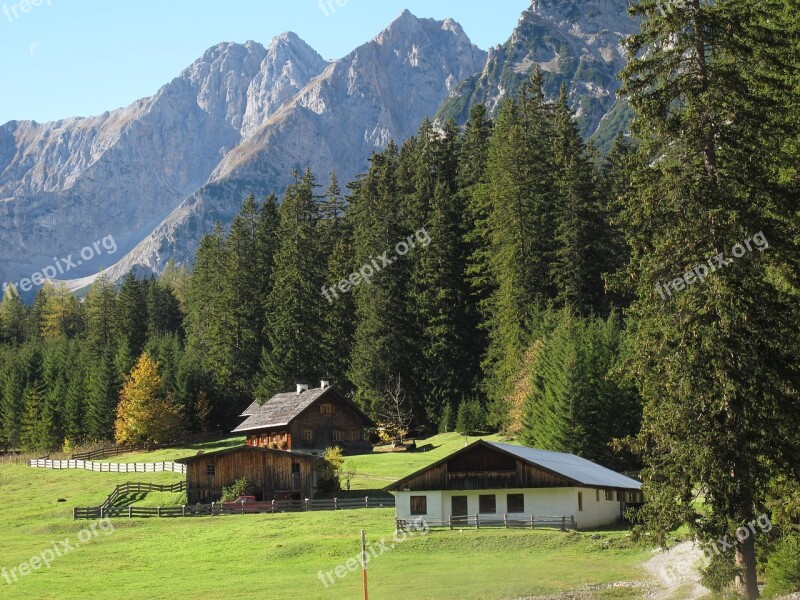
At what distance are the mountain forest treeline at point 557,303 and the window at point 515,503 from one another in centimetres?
636

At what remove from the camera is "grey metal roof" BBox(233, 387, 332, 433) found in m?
86.9

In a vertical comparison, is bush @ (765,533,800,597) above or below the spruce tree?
below

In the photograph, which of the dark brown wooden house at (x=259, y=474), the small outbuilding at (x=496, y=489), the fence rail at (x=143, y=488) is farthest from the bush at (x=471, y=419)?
the small outbuilding at (x=496, y=489)

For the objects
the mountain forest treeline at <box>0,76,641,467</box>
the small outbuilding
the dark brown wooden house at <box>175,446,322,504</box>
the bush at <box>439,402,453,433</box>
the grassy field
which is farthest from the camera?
the bush at <box>439,402,453,433</box>

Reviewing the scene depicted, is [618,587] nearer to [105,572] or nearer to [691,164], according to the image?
[691,164]

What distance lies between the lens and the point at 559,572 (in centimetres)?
3538

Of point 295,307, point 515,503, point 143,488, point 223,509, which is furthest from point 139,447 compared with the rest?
point 515,503

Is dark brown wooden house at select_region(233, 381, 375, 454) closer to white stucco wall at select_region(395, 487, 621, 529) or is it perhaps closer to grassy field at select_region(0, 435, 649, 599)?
grassy field at select_region(0, 435, 649, 599)

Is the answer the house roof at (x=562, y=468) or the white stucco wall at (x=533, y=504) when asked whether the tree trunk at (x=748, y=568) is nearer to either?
the house roof at (x=562, y=468)

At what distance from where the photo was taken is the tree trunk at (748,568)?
84.6 feet

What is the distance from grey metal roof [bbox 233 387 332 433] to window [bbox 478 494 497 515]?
3766 cm

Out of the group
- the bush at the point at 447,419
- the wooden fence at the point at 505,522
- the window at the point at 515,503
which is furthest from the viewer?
the bush at the point at 447,419

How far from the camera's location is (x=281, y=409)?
3519 inches

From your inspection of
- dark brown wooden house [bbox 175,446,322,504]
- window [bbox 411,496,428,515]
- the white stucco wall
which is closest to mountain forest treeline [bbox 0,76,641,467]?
the white stucco wall
